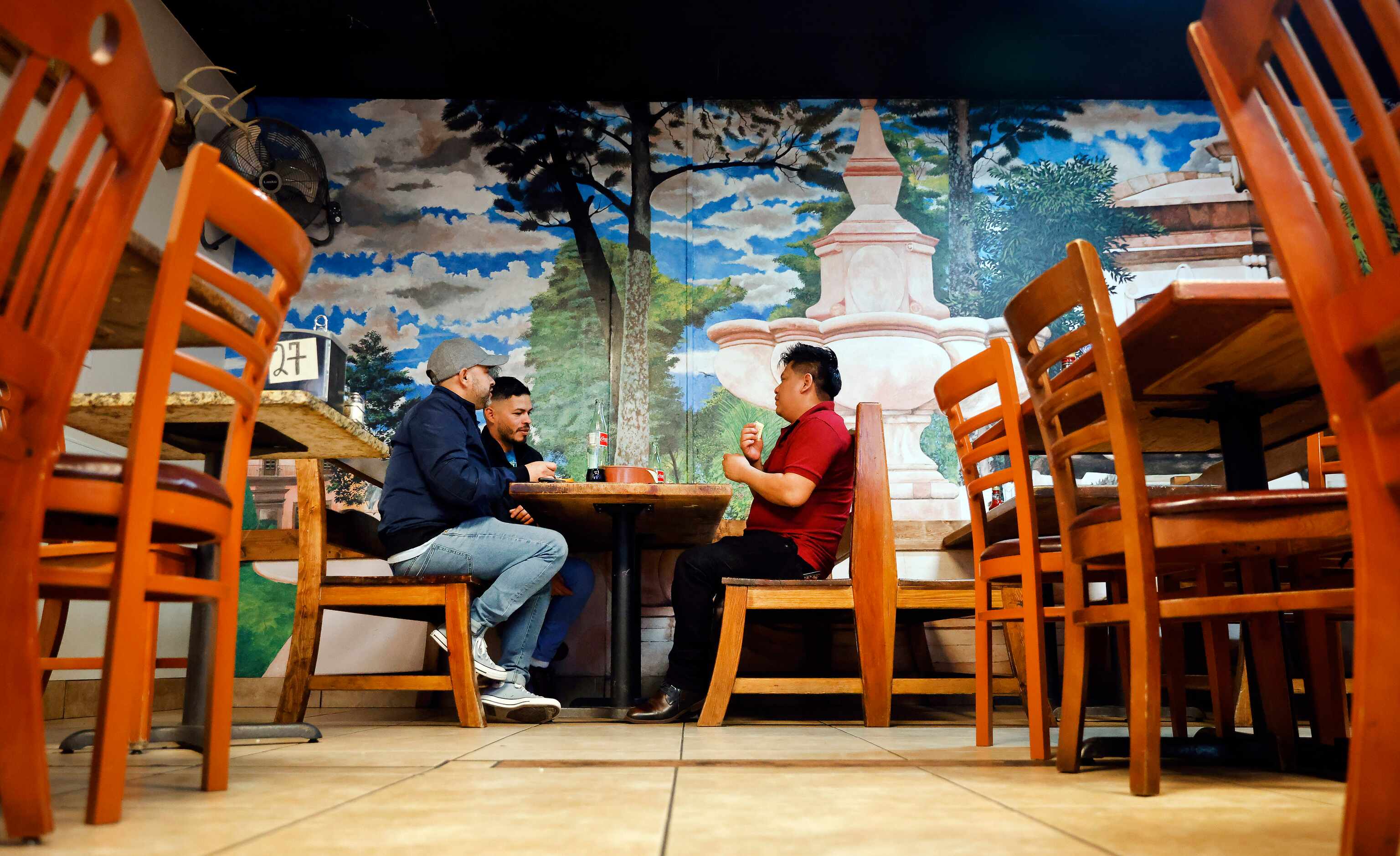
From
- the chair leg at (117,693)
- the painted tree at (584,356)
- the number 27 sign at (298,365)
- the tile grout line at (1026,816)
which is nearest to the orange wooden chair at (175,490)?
the chair leg at (117,693)

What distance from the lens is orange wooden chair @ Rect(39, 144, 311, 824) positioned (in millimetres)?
1132

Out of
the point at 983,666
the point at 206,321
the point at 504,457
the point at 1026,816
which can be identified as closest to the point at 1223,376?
the point at 983,666

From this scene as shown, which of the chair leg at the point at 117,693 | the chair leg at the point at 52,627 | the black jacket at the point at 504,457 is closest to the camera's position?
the chair leg at the point at 117,693

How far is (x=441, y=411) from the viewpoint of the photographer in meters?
3.19

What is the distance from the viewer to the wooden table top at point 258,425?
2137mm

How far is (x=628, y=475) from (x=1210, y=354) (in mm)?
1703

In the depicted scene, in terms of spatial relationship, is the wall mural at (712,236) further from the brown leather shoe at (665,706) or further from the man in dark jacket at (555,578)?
the brown leather shoe at (665,706)

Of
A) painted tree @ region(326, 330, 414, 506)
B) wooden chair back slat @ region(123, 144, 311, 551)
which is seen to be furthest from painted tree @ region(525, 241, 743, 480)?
wooden chair back slat @ region(123, 144, 311, 551)

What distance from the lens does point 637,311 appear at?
5.43 m

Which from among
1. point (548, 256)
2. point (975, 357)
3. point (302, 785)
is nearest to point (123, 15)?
point (302, 785)

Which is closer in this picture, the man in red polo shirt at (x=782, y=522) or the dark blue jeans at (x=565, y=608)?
the man in red polo shirt at (x=782, y=522)

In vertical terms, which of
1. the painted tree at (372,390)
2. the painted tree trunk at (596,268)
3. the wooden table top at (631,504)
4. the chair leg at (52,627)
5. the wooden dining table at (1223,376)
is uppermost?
the painted tree trunk at (596,268)

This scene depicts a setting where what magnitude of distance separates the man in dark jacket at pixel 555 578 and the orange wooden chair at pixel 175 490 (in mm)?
1959

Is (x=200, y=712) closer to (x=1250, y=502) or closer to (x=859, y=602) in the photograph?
(x=859, y=602)
